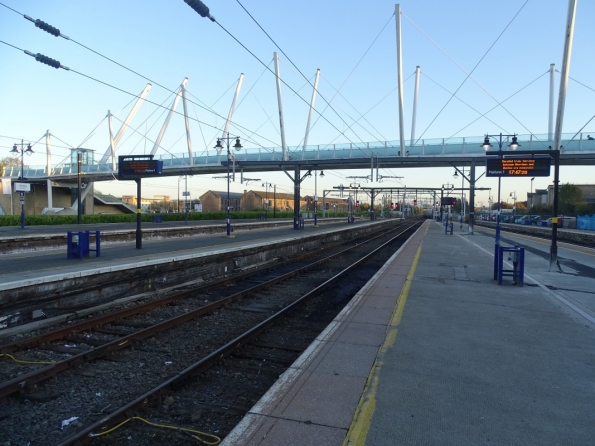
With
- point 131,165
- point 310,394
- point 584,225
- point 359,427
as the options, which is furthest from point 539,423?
point 584,225

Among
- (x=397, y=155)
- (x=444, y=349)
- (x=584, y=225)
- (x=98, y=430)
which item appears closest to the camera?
(x=98, y=430)

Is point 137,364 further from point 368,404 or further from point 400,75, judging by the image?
point 400,75

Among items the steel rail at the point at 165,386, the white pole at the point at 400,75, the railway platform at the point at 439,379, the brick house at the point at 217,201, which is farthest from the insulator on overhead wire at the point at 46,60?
the brick house at the point at 217,201

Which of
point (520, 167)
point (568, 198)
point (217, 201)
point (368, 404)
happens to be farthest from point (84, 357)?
point (217, 201)

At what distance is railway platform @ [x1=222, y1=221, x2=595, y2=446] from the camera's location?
3.84 metres

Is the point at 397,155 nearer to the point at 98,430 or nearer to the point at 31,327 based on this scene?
the point at 31,327

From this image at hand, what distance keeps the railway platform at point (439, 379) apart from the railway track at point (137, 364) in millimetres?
749

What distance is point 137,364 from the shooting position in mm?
6355

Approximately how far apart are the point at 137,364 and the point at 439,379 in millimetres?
3987

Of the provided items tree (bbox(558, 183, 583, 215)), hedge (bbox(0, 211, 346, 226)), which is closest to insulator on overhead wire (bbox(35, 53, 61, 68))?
hedge (bbox(0, 211, 346, 226))

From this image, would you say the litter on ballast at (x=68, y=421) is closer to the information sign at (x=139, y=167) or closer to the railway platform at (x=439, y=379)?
the railway platform at (x=439, y=379)

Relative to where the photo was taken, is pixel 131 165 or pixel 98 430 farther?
pixel 131 165

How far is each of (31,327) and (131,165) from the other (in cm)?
1176

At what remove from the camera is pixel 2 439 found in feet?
13.7
